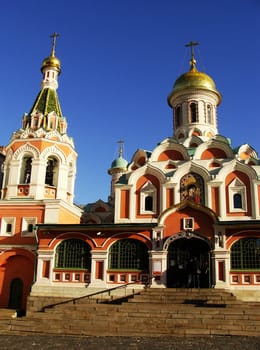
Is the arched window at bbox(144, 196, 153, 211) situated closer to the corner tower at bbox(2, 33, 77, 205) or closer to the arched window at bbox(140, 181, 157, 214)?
the arched window at bbox(140, 181, 157, 214)

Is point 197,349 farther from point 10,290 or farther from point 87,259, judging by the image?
point 10,290

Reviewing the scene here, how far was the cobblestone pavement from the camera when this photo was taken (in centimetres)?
989

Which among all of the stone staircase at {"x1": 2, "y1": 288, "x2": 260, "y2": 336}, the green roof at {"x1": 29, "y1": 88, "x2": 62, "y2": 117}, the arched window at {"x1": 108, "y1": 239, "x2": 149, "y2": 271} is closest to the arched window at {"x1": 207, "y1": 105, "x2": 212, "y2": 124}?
the green roof at {"x1": 29, "y1": 88, "x2": 62, "y2": 117}

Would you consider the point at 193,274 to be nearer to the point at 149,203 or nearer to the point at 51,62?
the point at 149,203

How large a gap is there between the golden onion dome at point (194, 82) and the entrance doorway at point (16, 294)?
14.3 meters

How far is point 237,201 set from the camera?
18.3 meters

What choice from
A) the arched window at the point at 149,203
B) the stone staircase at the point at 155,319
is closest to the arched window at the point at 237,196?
the arched window at the point at 149,203

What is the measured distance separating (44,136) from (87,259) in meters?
6.98

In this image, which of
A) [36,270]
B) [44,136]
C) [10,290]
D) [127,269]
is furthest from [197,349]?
[44,136]

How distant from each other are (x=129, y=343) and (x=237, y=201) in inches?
382

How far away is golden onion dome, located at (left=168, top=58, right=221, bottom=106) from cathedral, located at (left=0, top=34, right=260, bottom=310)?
3692 millimetres

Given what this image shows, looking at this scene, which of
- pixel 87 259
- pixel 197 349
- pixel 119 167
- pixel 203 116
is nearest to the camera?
pixel 197 349

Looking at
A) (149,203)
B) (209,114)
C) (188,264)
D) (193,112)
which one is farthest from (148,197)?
(209,114)

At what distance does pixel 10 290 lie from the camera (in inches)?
717
